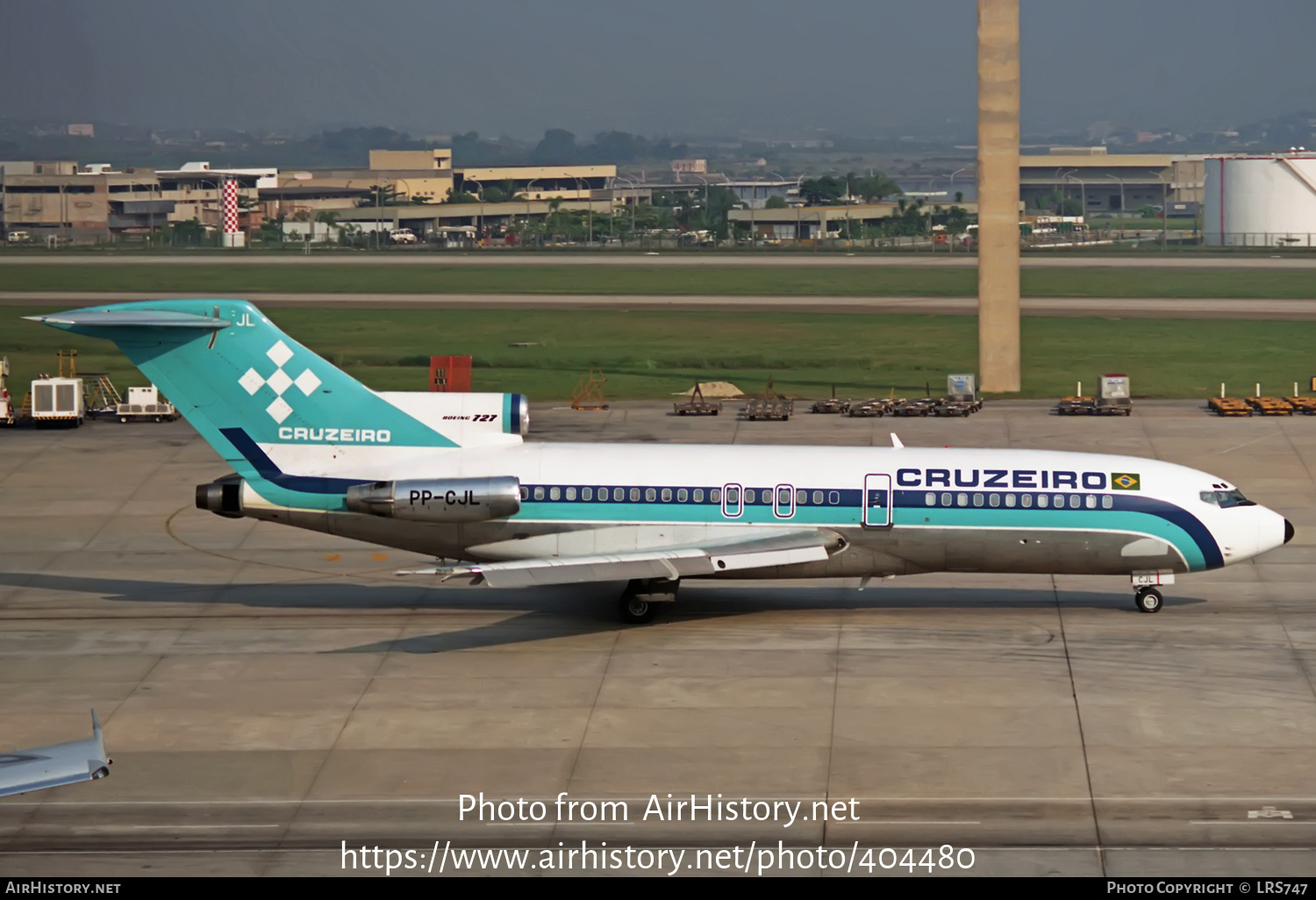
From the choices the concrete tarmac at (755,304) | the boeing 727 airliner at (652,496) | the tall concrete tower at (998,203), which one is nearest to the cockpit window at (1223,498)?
the boeing 727 airliner at (652,496)

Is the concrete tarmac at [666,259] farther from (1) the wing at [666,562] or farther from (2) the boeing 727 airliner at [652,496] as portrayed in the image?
(1) the wing at [666,562]

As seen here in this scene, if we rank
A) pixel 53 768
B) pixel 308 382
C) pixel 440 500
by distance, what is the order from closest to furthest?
pixel 53 768
pixel 440 500
pixel 308 382

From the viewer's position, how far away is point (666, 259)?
150000mm

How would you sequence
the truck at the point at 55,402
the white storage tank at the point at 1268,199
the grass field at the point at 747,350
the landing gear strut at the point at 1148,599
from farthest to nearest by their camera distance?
the white storage tank at the point at 1268,199 < the grass field at the point at 747,350 < the truck at the point at 55,402 < the landing gear strut at the point at 1148,599

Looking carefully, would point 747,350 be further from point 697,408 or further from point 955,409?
point 955,409

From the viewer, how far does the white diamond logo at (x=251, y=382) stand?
3161 centimetres

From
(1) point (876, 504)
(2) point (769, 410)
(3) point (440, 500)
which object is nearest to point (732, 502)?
(1) point (876, 504)

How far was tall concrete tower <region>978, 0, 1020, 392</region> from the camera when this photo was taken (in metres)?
60.6

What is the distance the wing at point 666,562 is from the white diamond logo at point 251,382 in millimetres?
5174

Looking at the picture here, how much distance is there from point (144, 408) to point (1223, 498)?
37.5 metres

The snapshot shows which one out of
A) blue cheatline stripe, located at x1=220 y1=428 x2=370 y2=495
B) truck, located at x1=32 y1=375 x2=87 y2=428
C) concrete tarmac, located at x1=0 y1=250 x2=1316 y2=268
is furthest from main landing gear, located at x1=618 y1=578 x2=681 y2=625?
concrete tarmac, located at x1=0 y1=250 x2=1316 y2=268

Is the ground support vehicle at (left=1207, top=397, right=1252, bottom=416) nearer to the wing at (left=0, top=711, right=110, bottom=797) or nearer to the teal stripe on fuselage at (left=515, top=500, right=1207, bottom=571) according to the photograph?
the teal stripe on fuselage at (left=515, top=500, right=1207, bottom=571)

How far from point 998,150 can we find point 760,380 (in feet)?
45.1

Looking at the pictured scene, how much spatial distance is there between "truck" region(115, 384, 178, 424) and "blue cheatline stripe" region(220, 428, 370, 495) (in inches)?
1003
